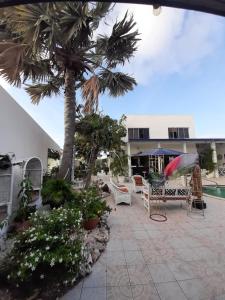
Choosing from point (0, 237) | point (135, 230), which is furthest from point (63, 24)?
point (135, 230)

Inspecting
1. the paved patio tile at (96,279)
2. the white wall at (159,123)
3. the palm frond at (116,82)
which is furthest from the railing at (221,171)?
the paved patio tile at (96,279)

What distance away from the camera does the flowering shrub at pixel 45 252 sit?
2658 millimetres

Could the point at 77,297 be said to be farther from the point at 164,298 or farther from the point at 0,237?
the point at 0,237

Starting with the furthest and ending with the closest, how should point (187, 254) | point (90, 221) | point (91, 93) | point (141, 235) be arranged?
point (91, 93) → point (90, 221) → point (141, 235) → point (187, 254)

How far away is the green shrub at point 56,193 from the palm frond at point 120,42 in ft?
16.6

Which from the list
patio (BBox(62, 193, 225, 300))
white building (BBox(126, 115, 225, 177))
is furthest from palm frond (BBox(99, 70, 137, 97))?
white building (BBox(126, 115, 225, 177))

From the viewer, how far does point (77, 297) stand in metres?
2.76

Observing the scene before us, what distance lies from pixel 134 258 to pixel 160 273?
0.66 m

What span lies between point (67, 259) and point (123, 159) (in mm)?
13160

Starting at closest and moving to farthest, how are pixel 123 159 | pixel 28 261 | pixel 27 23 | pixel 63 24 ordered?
1. pixel 28 261
2. pixel 27 23
3. pixel 63 24
4. pixel 123 159

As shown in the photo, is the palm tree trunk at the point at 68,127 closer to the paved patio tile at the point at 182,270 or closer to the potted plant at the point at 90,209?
the potted plant at the point at 90,209

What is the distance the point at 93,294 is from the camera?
281 centimetres

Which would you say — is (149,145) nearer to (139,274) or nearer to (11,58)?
(11,58)

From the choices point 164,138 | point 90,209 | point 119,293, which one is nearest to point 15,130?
point 90,209
